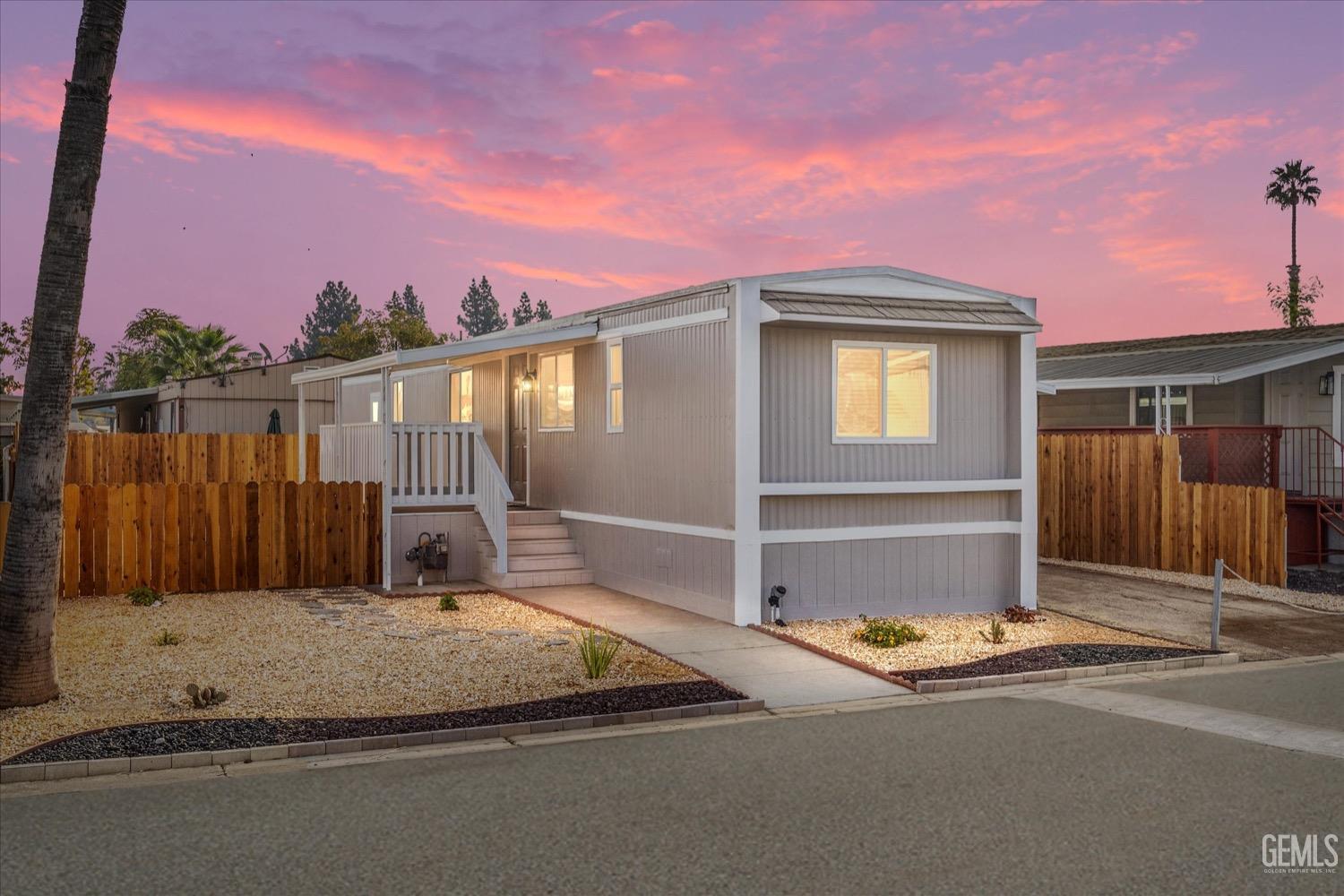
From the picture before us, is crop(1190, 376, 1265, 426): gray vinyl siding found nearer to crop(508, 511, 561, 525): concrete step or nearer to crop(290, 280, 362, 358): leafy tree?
crop(508, 511, 561, 525): concrete step

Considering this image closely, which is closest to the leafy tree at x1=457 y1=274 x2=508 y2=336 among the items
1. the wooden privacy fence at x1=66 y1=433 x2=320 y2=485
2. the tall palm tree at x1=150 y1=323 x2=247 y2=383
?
the tall palm tree at x1=150 y1=323 x2=247 y2=383

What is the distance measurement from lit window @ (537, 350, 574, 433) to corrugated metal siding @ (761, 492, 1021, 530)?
470 centimetres

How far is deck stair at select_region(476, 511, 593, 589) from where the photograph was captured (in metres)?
15.9

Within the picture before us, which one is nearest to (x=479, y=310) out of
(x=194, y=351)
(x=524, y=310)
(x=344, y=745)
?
(x=524, y=310)

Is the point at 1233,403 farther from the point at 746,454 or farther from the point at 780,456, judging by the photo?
the point at 746,454

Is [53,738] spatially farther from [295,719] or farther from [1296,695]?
[1296,695]

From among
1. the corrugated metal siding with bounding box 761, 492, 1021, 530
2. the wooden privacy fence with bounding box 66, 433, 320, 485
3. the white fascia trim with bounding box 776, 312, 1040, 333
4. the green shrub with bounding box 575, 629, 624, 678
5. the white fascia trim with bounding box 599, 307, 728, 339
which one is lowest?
the green shrub with bounding box 575, 629, 624, 678

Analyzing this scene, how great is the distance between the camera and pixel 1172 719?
8.66 metres

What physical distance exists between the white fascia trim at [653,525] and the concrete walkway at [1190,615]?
4449 millimetres

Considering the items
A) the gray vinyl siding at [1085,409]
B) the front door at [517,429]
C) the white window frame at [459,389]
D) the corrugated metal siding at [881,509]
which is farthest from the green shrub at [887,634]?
the gray vinyl siding at [1085,409]

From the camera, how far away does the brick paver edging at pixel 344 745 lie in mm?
7129

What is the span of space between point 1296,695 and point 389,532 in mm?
10776

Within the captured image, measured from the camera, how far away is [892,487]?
13.7 metres

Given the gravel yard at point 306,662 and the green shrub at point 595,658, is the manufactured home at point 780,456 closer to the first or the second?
the gravel yard at point 306,662
